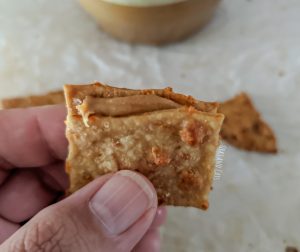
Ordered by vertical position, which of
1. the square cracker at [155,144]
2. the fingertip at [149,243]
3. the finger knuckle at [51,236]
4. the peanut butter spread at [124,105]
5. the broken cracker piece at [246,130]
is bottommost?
the fingertip at [149,243]

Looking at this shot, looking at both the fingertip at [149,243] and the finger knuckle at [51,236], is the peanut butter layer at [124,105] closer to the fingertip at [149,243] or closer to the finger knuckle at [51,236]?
the finger knuckle at [51,236]

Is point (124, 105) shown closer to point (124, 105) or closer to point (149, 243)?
point (124, 105)

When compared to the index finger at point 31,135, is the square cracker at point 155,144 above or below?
above

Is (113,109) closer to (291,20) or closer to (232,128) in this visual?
(232,128)

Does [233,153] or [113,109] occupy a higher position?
[113,109]

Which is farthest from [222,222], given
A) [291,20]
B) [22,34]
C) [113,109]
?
[22,34]

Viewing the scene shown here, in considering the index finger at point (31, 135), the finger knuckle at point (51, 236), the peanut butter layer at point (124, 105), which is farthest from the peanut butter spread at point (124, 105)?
the index finger at point (31, 135)

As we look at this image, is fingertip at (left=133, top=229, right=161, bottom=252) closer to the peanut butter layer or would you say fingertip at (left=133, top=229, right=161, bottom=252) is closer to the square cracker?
the square cracker
